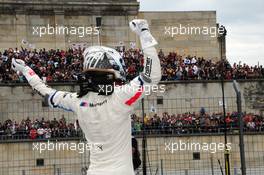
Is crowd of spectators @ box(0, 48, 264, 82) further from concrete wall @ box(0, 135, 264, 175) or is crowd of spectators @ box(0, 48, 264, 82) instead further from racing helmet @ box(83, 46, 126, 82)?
racing helmet @ box(83, 46, 126, 82)

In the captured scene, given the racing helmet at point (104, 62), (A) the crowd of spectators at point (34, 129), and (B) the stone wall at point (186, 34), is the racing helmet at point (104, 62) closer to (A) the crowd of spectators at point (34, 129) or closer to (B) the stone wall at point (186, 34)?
(A) the crowd of spectators at point (34, 129)

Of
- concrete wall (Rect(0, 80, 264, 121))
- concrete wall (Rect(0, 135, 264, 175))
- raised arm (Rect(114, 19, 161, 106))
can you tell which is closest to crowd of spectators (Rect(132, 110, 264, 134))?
concrete wall (Rect(0, 135, 264, 175))

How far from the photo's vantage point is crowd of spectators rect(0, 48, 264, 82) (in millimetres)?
32562

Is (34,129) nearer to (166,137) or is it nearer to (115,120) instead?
(166,137)

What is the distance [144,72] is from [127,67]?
91.1 feet

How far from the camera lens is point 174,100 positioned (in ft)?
103

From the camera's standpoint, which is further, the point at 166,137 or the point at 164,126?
the point at 164,126

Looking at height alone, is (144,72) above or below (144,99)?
above

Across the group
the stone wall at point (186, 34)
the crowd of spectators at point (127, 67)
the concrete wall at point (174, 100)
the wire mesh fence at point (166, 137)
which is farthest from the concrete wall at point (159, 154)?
the stone wall at point (186, 34)

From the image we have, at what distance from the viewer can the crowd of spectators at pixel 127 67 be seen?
32.6 meters

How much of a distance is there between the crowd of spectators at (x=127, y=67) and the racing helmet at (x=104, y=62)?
26.2m

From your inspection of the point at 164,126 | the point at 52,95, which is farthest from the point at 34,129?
the point at 52,95

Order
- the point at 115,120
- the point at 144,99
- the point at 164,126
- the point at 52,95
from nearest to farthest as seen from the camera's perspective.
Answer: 1. the point at 115,120
2. the point at 52,95
3. the point at 164,126
4. the point at 144,99

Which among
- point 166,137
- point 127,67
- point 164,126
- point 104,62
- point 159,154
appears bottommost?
point 159,154
